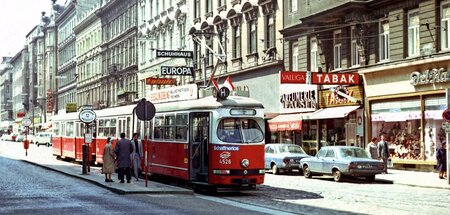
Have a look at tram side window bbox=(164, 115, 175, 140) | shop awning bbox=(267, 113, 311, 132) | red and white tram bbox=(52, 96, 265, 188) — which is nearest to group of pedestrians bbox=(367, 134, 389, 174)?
shop awning bbox=(267, 113, 311, 132)

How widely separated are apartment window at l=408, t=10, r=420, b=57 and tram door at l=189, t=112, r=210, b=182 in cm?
1353

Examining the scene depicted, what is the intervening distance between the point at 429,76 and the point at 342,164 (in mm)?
6423

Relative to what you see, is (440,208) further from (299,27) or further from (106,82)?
(106,82)

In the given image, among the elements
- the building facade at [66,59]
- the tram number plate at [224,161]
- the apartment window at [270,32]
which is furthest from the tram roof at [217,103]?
the building facade at [66,59]

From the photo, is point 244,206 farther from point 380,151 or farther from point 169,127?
point 380,151

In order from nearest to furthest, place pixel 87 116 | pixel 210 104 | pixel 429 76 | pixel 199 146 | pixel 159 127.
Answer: pixel 210 104 < pixel 199 146 < pixel 159 127 < pixel 87 116 < pixel 429 76

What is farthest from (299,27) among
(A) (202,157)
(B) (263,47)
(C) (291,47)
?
(A) (202,157)

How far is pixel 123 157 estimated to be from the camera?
22016 millimetres

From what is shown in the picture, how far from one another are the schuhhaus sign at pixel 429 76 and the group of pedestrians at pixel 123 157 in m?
13.1

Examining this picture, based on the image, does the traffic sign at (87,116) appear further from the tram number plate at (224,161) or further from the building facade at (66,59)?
the building facade at (66,59)

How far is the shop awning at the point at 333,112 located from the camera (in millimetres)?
33625

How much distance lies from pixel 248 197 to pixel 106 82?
5917 cm

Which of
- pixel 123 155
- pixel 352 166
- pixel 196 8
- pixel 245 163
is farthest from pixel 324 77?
pixel 196 8

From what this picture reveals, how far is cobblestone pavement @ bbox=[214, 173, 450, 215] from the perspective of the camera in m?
15.7
